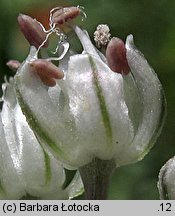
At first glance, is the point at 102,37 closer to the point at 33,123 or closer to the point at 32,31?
the point at 32,31

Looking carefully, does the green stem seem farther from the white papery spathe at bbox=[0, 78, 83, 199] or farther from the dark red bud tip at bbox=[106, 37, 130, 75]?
the dark red bud tip at bbox=[106, 37, 130, 75]

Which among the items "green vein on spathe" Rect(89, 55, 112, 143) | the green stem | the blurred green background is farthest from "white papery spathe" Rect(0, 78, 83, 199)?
the blurred green background

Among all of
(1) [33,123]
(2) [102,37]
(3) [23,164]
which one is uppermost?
(2) [102,37]

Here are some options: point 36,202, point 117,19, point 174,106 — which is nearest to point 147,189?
point 174,106

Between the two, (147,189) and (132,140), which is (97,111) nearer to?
(132,140)

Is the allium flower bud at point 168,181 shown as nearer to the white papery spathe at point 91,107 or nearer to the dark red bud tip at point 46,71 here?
the white papery spathe at point 91,107

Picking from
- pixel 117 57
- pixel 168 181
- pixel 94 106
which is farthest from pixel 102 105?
pixel 168 181
